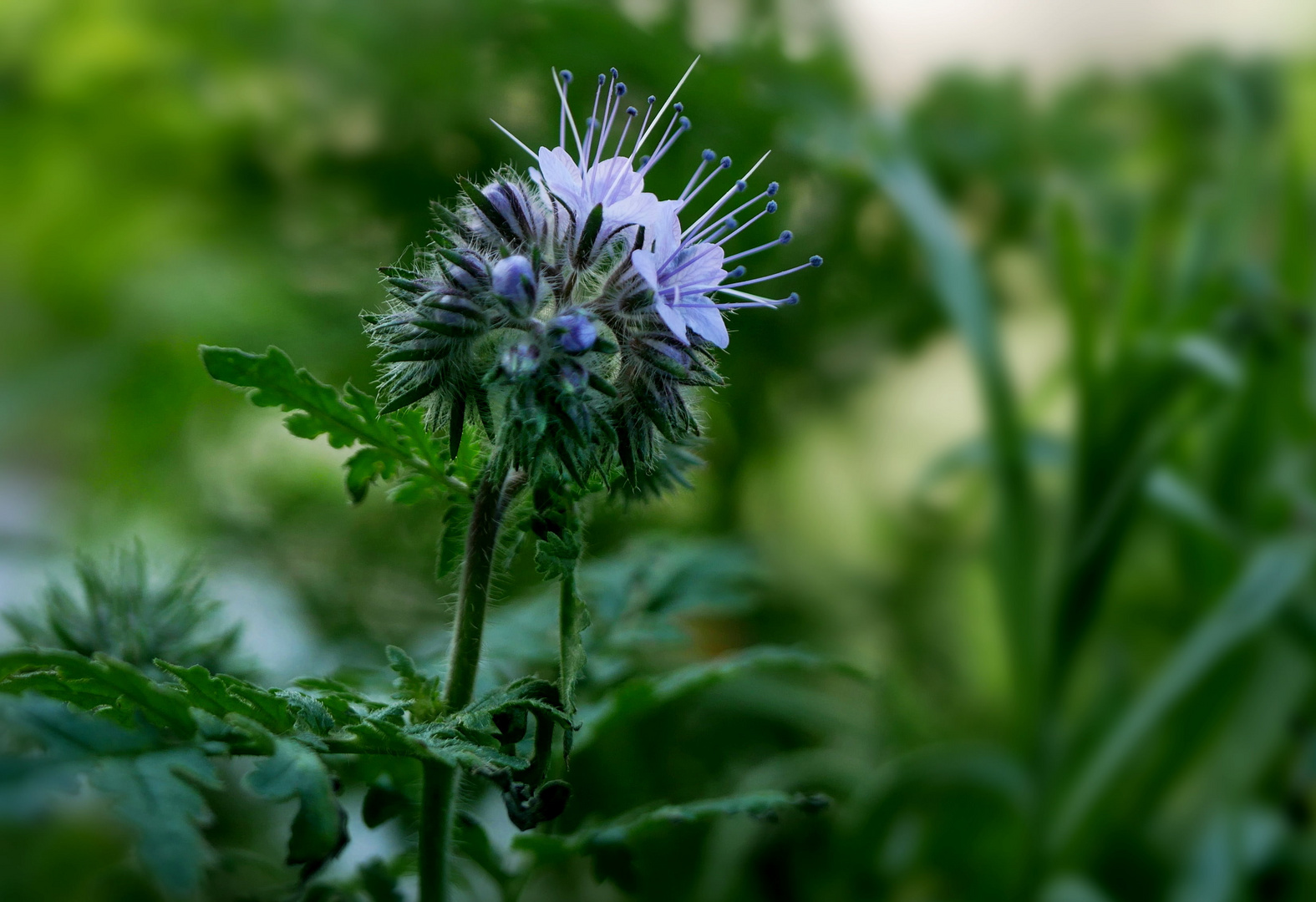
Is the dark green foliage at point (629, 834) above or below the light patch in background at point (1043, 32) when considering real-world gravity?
below

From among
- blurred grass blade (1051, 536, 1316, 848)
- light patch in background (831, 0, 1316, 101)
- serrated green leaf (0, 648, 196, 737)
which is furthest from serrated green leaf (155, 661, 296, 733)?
light patch in background (831, 0, 1316, 101)

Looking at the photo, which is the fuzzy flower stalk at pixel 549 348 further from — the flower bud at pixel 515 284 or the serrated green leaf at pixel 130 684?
the serrated green leaf at pixel 130 684

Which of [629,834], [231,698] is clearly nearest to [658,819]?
[629,834]

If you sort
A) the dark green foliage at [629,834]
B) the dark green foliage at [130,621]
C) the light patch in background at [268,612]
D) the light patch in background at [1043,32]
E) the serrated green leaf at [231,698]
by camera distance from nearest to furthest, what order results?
the serrated green leaf at [231,698]
the dark green foliage at [629,834]
the dark green foliage at [130,621]
the light patch in background at [268,612]
the light patch in background at [1043,32]

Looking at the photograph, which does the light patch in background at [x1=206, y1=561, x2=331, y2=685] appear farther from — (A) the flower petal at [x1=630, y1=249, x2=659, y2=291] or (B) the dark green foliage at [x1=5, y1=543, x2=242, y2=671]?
(A) the flower petal at [x1=630, y1=249, x2=659, y2=291]

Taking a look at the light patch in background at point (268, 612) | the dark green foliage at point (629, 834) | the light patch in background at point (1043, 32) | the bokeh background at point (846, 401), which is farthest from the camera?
the light patch in background at point (1043, 32)

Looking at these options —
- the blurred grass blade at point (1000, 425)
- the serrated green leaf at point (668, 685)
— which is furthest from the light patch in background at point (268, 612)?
the blurred grass blade at point (1000, 425)

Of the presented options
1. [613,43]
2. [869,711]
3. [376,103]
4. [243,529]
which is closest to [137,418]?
[243,529]
